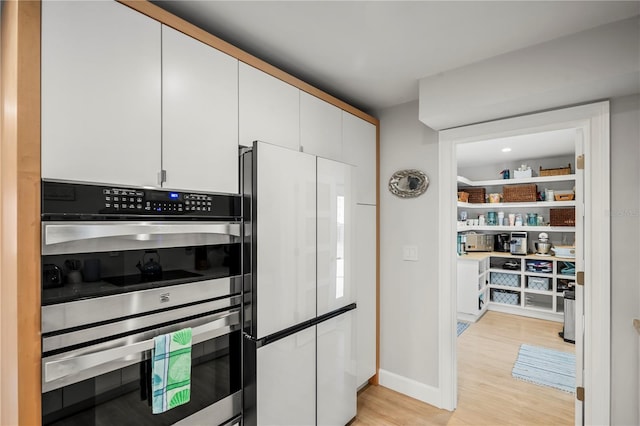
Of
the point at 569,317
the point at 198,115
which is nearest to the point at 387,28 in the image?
the point at 198,115

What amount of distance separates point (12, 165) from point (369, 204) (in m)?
2.33

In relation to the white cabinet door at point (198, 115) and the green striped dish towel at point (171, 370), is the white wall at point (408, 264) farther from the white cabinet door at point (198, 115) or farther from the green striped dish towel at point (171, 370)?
the green striped dish towel at point (171, 370)

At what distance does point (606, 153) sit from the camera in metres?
1.99

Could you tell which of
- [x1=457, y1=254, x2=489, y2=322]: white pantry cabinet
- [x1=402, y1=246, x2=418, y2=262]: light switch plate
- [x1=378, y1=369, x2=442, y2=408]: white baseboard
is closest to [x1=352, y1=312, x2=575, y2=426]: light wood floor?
[x1=378, y1=369, x2=442, y2=408]: white baseboard

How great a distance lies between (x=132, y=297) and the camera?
1.30 m

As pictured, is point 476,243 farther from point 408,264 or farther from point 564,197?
point 408,264

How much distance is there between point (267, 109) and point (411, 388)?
8.40 feet

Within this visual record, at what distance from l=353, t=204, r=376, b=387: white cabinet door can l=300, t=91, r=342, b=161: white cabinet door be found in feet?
1.88

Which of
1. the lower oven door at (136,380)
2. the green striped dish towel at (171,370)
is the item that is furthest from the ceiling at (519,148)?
the green striped dish towel at (171,370)

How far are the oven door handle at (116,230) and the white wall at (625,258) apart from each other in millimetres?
2341

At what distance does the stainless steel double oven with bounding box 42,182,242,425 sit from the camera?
1139mm

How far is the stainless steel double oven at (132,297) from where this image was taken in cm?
114

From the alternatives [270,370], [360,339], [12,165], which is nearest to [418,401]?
[360,339]

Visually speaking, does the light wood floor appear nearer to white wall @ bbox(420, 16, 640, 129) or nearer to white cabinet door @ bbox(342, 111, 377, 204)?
white cabinet door @ bbox(342, 111, 377, 204)
